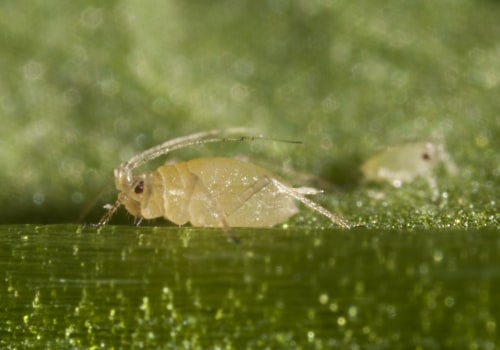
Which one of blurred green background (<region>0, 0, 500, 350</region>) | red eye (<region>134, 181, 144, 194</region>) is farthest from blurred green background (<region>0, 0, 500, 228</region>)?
red eye (<region>134, 181, 144, 194</region>)

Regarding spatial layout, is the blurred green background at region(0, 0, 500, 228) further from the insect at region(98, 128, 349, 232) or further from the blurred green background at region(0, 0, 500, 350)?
the insect at region(98, 128, 349, 232)

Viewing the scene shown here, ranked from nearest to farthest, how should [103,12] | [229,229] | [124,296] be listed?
[124,296] < [229,229] < [103,12]

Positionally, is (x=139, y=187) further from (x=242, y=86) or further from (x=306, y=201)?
(x=242, y=86)

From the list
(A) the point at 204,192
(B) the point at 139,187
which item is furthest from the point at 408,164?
(B) the point at 139,187

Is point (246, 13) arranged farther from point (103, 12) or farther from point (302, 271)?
point (302, 271)

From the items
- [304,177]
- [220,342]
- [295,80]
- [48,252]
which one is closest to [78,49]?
[295,80]

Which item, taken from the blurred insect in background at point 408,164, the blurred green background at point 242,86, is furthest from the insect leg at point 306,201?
the blurred insect in background at point 408,164

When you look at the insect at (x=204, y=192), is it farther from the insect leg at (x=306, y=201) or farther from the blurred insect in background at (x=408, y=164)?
the blurred insect in background at (x=408, y=164)
